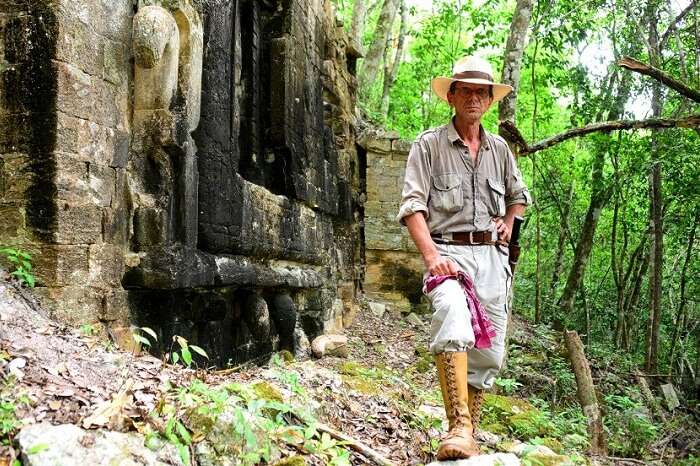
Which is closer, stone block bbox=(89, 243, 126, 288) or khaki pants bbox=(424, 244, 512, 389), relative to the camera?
khaki pants bbox=(424, 244, 512, 389)

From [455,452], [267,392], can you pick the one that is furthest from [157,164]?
[455,452]

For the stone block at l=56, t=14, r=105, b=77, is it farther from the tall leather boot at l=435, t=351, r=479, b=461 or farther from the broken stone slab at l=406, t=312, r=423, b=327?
the broken stone slab at l=406, t=312, r=423, b=327

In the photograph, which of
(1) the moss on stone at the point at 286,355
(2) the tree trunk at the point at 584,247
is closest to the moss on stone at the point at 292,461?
(1) the moss on stone at the point at 286,355

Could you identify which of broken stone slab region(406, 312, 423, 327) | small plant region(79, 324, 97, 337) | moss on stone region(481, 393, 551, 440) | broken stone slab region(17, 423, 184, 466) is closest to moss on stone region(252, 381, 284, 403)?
broken stone slab region(17, 423, 184, 466)

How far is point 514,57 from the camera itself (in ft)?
24.8

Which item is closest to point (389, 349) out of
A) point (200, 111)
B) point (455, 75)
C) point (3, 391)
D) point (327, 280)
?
point (327, 280)

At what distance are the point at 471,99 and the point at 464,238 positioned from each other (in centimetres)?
77

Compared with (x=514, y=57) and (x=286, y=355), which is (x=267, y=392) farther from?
(x=514, y=57)

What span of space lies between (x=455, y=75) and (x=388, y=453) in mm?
2094

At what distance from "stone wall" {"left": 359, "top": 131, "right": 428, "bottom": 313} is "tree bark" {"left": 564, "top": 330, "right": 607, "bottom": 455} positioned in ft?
14.6

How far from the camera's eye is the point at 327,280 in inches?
336

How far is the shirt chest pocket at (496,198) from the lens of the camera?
3.73m

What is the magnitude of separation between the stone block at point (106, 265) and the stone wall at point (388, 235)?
716cm

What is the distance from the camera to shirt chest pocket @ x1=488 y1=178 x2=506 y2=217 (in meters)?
3.73
